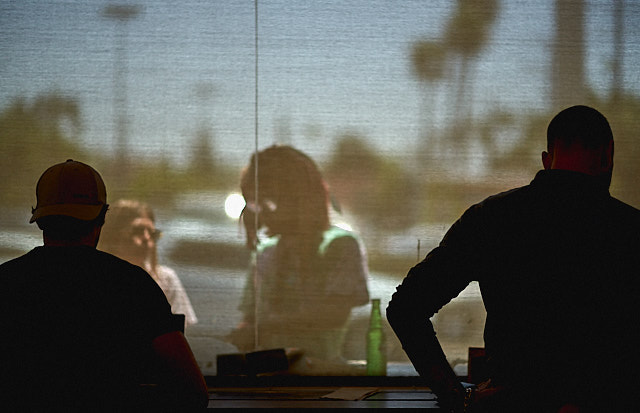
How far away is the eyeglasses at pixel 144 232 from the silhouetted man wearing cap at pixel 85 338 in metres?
0.88

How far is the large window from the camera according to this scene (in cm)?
229

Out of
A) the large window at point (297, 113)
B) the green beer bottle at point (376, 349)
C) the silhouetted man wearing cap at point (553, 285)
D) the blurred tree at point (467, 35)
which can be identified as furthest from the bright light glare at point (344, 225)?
the silhouetted man wearing cap at point (553, 285)

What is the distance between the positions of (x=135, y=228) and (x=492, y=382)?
48.9 inches

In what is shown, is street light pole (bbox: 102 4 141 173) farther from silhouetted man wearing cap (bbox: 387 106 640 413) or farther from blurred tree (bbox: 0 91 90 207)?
silhouetted man wearing cap (bbox: 387 106 640 413)

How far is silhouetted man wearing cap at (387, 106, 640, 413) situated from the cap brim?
22.9 inches

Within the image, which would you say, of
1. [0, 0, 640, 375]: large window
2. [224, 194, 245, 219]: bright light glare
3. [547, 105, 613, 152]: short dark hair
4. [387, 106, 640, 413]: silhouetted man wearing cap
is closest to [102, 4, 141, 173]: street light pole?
[0, 0, 640, 375]: large window

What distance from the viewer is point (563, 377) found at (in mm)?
1339

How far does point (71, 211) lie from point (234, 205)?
877 millimetres

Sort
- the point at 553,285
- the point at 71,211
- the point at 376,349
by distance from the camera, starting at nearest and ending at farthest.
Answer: the point at 553,285 → the point at 71,211 → the point at 376,349

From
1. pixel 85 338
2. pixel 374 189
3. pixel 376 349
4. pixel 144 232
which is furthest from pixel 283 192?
pixel 85 338

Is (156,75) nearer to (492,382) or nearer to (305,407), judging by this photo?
(305,407)

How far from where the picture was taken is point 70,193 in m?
1.48

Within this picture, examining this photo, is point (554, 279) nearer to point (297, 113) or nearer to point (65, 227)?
point (65, 227)

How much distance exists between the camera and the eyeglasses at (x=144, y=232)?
7.53 ft
